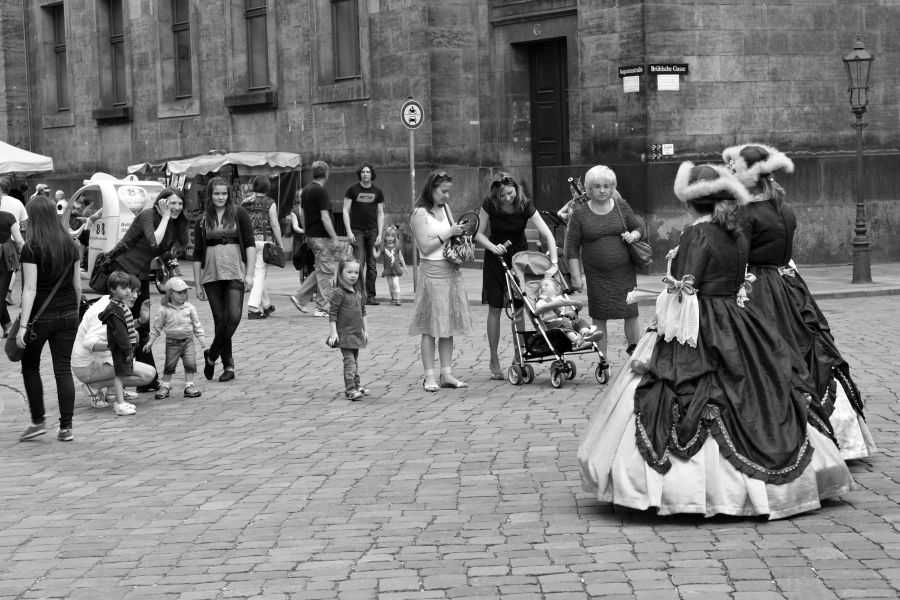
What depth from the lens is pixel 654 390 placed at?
22.9 ft

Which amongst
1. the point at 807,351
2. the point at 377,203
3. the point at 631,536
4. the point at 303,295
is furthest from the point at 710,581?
the point at 377,203

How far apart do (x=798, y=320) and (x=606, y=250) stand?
11.9 feet

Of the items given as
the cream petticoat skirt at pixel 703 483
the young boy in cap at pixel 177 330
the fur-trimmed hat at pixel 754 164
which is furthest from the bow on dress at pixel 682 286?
the young boy in cap at pixel 177 330

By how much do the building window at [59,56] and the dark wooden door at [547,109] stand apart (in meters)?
17.6

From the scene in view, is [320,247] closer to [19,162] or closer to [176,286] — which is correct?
[176,286]

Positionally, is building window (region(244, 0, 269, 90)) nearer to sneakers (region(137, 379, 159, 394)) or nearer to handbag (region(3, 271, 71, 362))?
sneakers (region(137, 379, 159, 394))

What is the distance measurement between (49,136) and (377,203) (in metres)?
21.9

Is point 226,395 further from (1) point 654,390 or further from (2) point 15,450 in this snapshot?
(1) point 654,390

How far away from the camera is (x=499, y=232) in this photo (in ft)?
39.7

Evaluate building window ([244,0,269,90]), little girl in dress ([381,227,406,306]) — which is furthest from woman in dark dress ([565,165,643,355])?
building window ([244,0,269,90])

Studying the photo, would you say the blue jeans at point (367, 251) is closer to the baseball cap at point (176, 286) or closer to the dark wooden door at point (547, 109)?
the dark wooden door at point (547, 109)

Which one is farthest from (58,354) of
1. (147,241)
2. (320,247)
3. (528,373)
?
(320,247)

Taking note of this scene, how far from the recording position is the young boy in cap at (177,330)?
38.6ft

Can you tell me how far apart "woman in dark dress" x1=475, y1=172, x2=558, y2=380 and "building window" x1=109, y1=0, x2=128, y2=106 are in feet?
85.5
